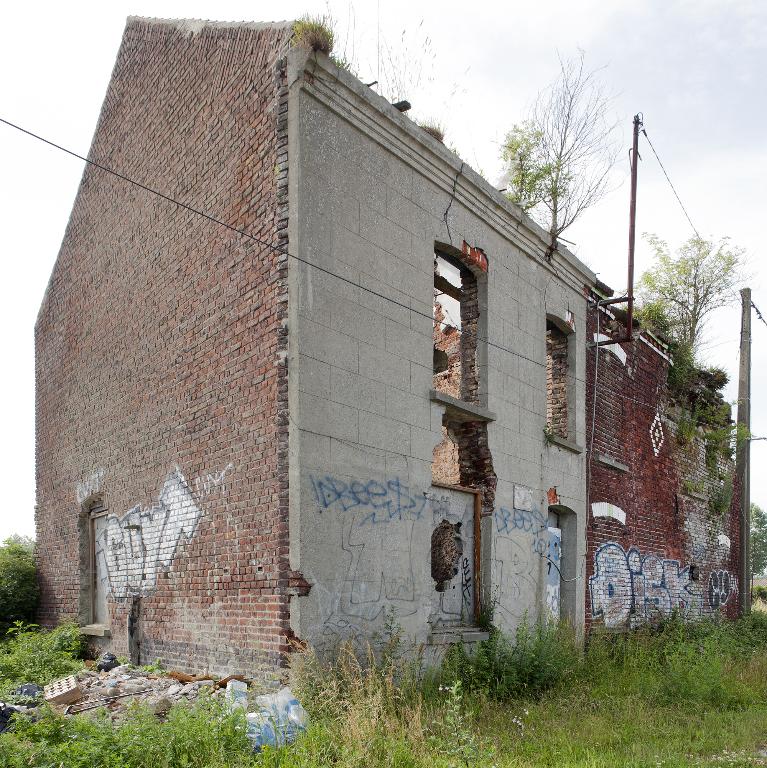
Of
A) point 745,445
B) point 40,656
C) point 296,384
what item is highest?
point 296,384

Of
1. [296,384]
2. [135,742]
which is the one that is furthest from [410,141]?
[135,742]

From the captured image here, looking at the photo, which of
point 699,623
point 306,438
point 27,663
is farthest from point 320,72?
point 699,623

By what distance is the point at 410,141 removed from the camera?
29.5ft

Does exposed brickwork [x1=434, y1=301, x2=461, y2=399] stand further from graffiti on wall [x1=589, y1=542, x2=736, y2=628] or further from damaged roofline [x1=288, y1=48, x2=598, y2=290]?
graffiti on wall [x1=589, y1=542, x2=736, y2=628]

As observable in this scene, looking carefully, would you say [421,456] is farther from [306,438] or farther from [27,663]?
[27,663]

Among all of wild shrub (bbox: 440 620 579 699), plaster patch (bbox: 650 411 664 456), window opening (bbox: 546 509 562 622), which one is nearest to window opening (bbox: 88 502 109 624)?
wild shrub (bbox: 440 620 579 699)

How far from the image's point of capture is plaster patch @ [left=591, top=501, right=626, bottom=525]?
12506mm

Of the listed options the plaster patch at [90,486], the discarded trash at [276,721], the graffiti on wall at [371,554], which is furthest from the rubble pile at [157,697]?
the plaster patch at [90,486]

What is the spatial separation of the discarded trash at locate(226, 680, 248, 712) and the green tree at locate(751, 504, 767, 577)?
63.7m

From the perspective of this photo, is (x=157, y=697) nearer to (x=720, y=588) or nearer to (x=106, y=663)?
(x=106, y=663)

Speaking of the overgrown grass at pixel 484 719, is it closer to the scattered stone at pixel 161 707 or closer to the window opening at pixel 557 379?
the scattered stone at pixel 161 707

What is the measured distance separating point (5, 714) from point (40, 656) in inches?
144

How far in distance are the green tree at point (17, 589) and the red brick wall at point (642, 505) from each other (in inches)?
358

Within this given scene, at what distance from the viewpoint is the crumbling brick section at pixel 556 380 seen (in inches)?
489
